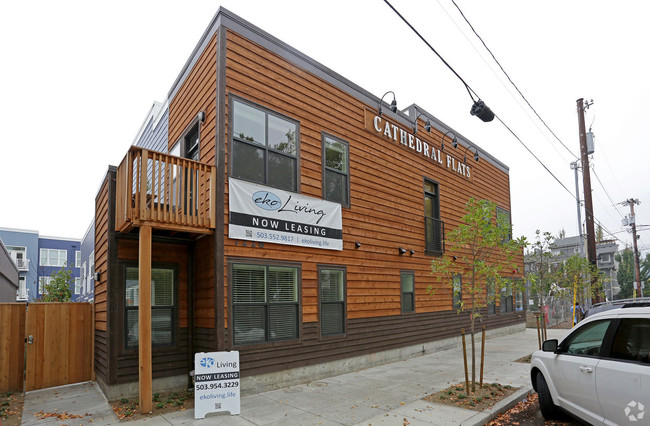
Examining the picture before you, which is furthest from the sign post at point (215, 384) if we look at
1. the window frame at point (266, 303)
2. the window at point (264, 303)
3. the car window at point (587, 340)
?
the car window at point (587, 340)

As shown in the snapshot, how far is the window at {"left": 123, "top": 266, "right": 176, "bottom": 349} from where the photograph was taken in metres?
8.10

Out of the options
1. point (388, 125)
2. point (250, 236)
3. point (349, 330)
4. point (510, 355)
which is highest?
point (388, 125)

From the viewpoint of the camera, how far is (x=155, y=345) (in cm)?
812

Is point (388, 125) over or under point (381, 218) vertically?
over

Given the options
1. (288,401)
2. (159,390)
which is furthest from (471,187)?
(159,390)

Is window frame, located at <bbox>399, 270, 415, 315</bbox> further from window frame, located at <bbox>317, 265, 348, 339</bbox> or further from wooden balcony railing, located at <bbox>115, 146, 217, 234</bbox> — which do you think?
wooden balcony railing, located at <bbox>115, 146, 217, 234</bbox>

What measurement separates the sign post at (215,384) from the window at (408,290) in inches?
254

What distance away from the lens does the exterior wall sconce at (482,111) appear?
8.95 meters

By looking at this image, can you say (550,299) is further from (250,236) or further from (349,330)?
(250,236)

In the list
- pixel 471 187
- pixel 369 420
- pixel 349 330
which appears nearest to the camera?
pixel 369 420

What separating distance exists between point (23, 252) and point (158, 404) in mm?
38944

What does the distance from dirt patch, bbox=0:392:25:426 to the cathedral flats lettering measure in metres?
9.88

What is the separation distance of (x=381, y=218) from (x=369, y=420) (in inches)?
246

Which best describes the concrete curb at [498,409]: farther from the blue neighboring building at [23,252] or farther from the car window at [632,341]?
the blue neighboring building at [23,252]
